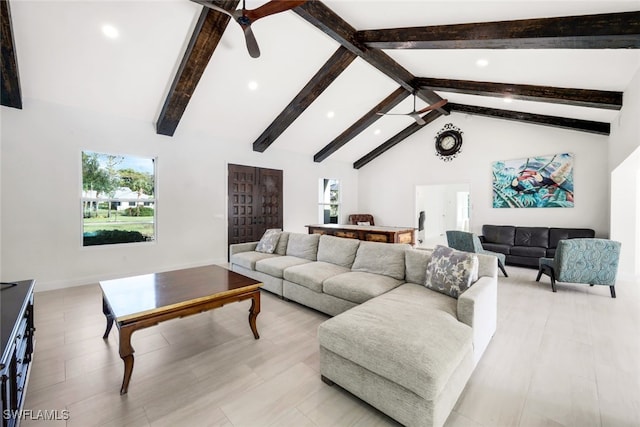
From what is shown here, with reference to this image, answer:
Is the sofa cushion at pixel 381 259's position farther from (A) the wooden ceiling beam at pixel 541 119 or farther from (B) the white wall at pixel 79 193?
(A) the wooden ceiling beam at pixel 541 119

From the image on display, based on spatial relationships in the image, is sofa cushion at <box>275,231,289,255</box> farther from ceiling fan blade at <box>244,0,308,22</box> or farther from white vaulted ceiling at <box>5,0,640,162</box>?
ceiling fan blade at <box>244,0,308,22</box>

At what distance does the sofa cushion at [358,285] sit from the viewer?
2729mm

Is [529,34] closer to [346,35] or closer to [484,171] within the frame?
[346,35]

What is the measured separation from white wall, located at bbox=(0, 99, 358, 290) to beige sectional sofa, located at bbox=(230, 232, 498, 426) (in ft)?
10.5

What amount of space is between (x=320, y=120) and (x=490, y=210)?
4704 millimetres

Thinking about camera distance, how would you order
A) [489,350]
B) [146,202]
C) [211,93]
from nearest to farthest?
1. [489,350]
2. [211,93]
3. [146,202]

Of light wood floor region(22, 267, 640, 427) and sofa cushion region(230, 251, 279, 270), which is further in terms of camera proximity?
sofa cushion region(230, 251, 279, 270)

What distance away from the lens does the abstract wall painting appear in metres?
5.66

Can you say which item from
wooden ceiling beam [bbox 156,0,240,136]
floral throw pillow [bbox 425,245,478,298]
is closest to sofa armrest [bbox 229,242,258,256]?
wooden ceiling beam [bbox 156,0,240,136]

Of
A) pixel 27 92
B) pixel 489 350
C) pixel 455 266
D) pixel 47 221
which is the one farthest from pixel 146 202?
pixel 489 350

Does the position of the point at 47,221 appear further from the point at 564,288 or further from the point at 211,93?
the point at 564,288

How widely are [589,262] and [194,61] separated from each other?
6.22 meters

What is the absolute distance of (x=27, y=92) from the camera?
12.6 ft

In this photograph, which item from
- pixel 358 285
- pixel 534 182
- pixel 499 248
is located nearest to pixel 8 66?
pixel 358 285
